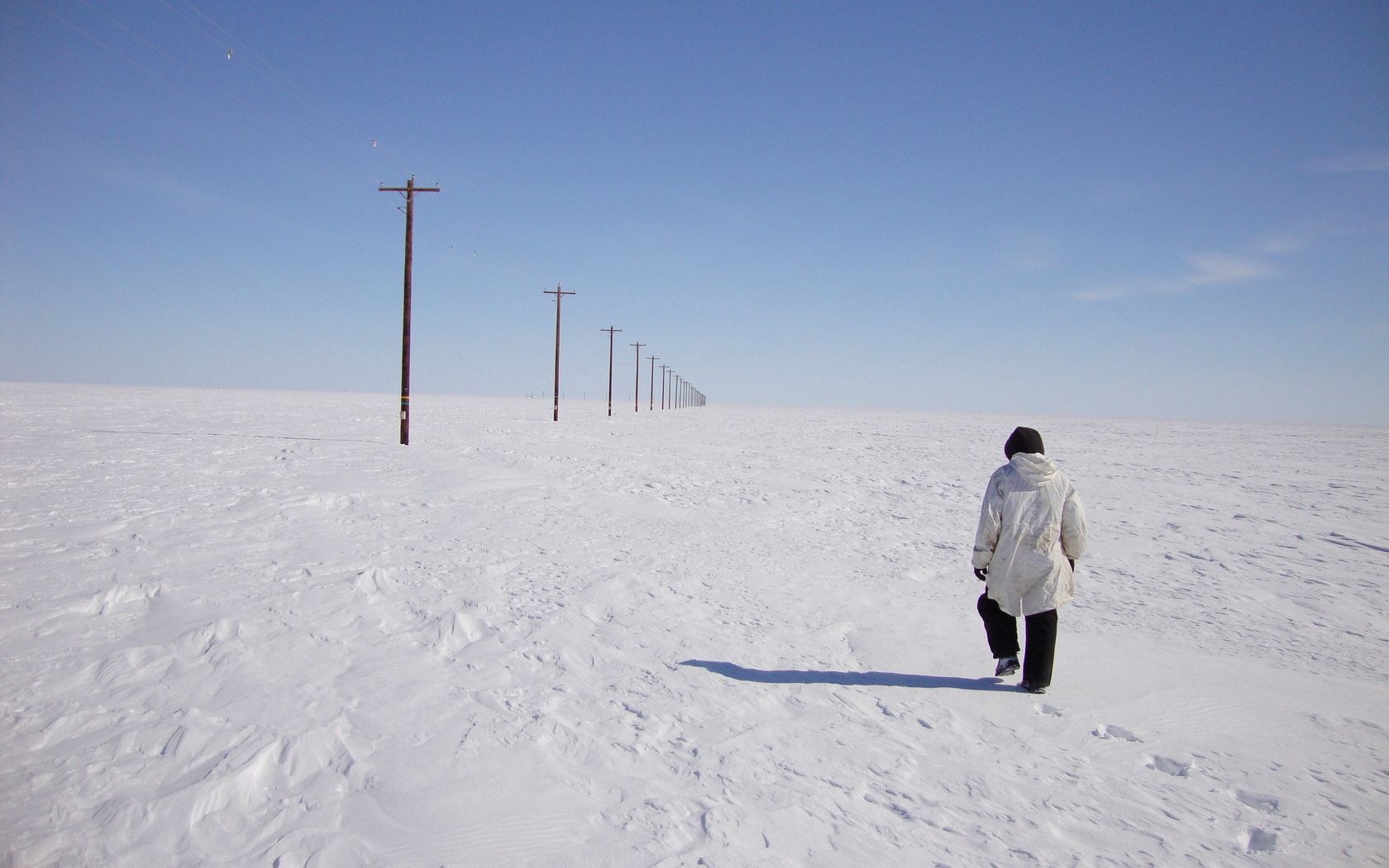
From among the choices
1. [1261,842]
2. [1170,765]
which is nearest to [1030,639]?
[1170,765]

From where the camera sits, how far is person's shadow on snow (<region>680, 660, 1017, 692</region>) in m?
4.57

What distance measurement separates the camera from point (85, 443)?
15.7m

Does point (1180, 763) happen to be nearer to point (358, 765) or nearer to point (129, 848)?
point (358, 765)

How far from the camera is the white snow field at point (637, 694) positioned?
2918mm

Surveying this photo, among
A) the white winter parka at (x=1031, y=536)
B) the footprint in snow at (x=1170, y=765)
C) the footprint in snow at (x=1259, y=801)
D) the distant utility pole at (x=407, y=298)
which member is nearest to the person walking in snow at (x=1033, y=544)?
the white winter parka at (x=1031, y=536)

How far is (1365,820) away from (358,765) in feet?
15.3

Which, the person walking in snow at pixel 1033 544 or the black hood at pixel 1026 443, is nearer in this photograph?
the person walking in snow at pixel 1033 544

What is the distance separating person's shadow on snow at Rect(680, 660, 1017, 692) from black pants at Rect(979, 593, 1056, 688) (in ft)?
0.68

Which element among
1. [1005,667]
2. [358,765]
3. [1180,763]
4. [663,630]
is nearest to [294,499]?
[663,630]

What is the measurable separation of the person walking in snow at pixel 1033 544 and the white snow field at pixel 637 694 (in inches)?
17.6

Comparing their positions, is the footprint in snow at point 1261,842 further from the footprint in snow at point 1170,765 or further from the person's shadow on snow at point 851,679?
the person's shadow on snow at point 851,679

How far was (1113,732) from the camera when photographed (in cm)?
401

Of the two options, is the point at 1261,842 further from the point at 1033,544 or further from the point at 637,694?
the point at 637,694

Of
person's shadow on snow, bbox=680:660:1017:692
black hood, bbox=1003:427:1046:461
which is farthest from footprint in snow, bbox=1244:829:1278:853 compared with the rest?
black hood, bbox=1003:427:1046:461
